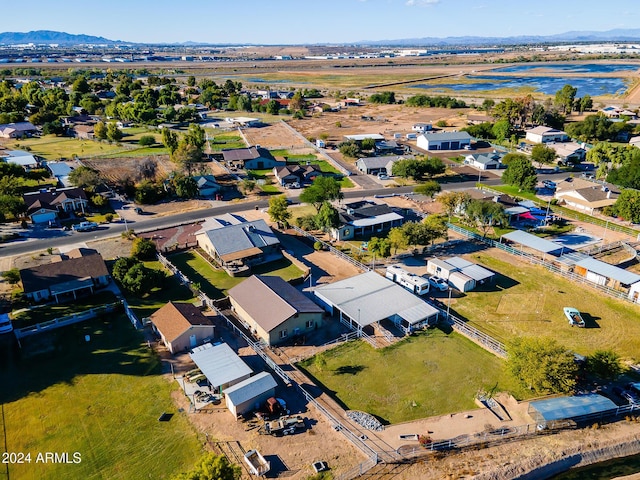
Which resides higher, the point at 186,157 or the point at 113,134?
the point at 113,134

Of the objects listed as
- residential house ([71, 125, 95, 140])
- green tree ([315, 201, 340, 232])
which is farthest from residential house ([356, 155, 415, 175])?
residential house ([71, 125, 95, 140])

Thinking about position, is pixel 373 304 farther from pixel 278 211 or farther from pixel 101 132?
pixel 101 132

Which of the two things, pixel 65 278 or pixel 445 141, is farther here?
pixel 445 141

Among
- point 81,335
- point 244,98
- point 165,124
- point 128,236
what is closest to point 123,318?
point 81,335

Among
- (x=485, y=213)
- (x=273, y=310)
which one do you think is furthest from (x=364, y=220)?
(x=273, y=310)

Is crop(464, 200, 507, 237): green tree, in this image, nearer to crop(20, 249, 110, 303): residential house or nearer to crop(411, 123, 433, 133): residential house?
crop(20, 249, 110, 303): residential house

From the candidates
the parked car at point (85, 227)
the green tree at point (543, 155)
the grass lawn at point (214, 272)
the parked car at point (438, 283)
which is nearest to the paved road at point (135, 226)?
the parked car at point (85, 227)

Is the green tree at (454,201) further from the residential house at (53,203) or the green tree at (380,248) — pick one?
the residential house at (53,203)
